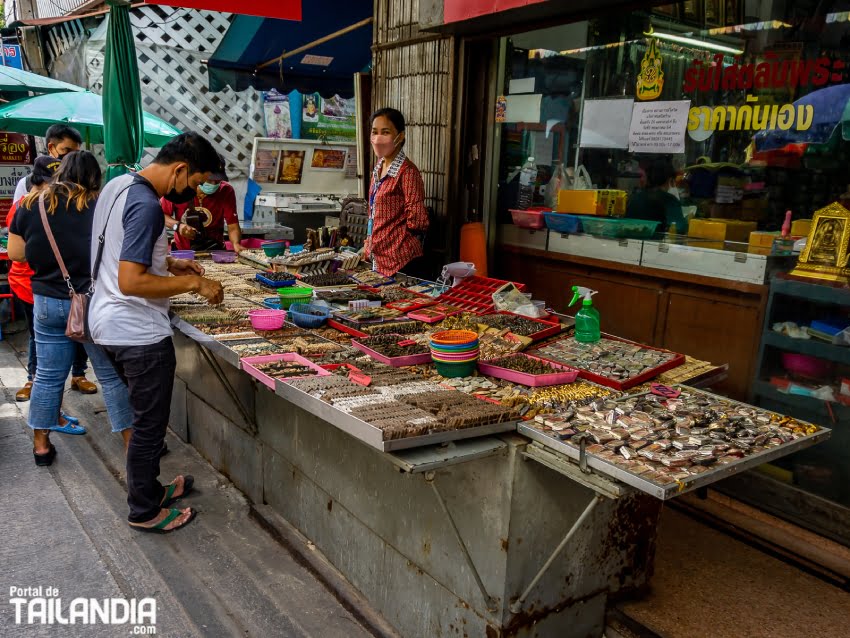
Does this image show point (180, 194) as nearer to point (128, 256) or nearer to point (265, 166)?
point (128, 256)

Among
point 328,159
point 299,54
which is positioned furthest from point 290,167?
point 299,54

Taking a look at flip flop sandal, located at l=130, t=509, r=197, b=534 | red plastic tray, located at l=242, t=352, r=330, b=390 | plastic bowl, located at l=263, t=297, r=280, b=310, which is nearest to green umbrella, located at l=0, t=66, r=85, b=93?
plastic bowl, located at l=263, t=297, r=280, b=310

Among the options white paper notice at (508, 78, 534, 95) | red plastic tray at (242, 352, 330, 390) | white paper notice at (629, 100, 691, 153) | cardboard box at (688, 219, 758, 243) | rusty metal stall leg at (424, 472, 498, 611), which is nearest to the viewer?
Result: rusty metal stall leg at (424, 472, 498, 611)

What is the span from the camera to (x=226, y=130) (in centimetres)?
1000

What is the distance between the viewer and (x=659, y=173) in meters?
4.12

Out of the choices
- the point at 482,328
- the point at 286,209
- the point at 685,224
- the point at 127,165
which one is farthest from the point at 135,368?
the point at 286,209

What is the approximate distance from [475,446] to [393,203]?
2.56m

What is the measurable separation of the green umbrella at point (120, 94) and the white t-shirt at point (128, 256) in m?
1.61

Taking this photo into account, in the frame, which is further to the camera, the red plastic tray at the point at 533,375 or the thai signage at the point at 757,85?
the thai signage at the point at 757,85

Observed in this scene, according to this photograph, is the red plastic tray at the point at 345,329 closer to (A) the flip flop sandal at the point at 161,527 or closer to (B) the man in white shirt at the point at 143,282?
(B) the man in white shirt at the point at 143,282

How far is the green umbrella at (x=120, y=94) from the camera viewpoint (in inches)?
163

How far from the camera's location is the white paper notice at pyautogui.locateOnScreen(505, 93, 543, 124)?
4.70 metres

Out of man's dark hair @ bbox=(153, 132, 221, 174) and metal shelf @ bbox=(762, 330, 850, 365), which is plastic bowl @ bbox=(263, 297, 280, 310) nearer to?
man's dark hair @ bbox=(153, 132, 221, 174)

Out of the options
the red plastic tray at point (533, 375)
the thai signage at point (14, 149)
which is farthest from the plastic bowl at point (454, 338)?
the thai signage at point (14, 149)
